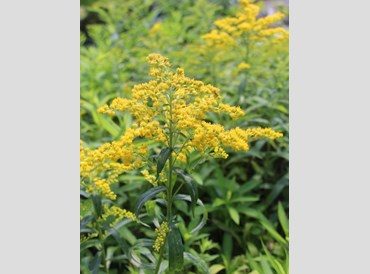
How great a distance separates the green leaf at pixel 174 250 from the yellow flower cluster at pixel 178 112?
0.26 m

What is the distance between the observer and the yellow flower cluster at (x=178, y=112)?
174 centimetres

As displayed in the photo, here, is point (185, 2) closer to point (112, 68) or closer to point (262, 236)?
point (112, 68)

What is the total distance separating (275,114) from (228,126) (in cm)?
31

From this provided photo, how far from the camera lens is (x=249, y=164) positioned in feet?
10.1

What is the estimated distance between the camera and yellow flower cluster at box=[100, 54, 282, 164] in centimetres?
174

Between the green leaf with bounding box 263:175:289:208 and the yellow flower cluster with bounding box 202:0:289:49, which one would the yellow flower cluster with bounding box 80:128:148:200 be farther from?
the yellow flower cluster with bounding box 202:0:289:49

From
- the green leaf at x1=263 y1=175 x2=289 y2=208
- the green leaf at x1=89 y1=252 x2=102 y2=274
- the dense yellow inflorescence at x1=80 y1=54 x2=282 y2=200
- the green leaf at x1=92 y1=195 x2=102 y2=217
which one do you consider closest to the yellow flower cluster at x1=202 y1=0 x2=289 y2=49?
the green leaf at x1=263 y1=175 x2=289 y2=208

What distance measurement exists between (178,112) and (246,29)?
52.8 inches

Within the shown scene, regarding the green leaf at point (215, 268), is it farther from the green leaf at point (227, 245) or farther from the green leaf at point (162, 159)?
the green leaf at point (162, 159)

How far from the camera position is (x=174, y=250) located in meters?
1.75

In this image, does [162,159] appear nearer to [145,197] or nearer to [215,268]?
[145,197]

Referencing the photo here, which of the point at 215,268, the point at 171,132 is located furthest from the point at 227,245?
the point at 171,132

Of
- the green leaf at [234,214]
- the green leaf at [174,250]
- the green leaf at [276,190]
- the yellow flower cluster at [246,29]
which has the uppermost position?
the yellow flower cluster at [246,29]

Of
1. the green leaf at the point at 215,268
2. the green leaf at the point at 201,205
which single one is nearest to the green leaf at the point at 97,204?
the green leaf at the point at 201,205
